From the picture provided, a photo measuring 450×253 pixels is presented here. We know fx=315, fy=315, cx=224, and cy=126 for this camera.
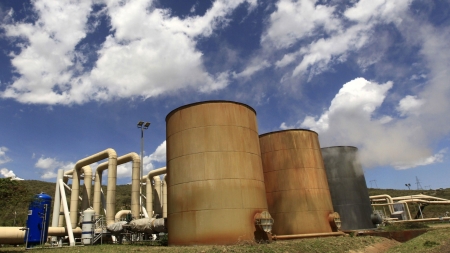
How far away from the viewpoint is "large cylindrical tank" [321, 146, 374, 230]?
33.5 metres

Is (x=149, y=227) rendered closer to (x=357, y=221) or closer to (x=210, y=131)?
(x=210, y=131)

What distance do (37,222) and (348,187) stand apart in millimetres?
30066

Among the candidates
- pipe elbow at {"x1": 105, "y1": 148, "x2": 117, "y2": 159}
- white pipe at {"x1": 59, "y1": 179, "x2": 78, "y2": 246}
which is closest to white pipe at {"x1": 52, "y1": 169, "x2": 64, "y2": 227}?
white pipe at {"x1": 59, "y1": 179, "x2": 78, "y2": 246}

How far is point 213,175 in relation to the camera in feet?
63.2

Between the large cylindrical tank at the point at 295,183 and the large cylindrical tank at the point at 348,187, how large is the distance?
7.80 meters

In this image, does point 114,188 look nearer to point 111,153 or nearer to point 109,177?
point 109,177

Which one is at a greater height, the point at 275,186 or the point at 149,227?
the point at 275,186

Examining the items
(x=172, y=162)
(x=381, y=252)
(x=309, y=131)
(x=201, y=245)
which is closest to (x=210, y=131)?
(x=172, y=162)

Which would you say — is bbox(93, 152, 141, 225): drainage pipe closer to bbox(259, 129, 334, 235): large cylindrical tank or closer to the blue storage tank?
the blue storage tank

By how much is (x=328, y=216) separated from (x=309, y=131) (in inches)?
298

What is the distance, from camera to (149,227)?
2430 cm

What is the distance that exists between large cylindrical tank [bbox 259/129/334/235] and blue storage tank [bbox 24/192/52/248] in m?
18.7

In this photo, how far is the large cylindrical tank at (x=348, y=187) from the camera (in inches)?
1319

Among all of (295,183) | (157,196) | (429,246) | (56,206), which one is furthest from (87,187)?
(429,246)
